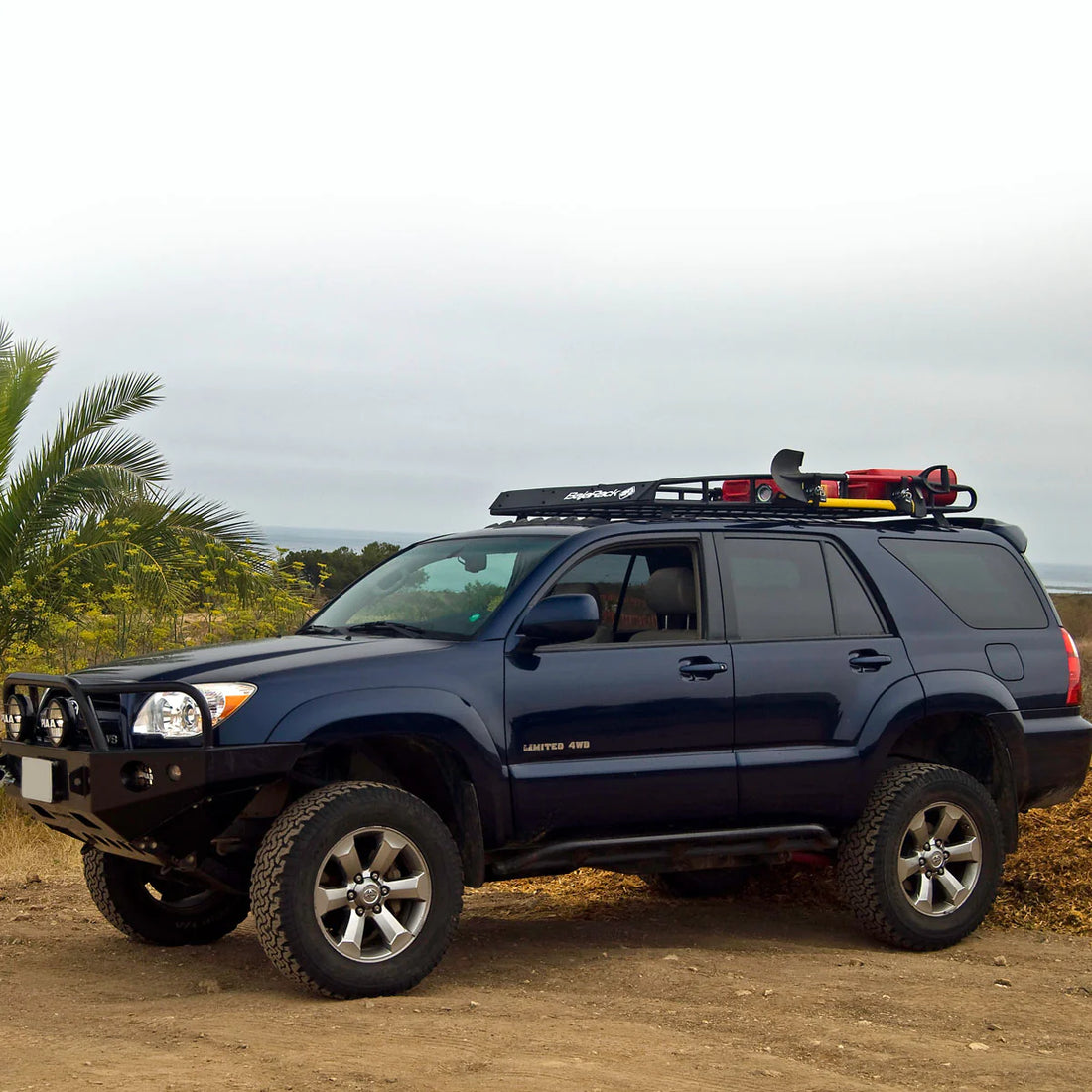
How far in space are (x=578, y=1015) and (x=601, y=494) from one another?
280 centimetres

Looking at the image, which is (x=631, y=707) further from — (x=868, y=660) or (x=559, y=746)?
(x=868, y=660)

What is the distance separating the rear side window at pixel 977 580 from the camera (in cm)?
728

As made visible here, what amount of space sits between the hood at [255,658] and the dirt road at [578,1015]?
4.14 feet

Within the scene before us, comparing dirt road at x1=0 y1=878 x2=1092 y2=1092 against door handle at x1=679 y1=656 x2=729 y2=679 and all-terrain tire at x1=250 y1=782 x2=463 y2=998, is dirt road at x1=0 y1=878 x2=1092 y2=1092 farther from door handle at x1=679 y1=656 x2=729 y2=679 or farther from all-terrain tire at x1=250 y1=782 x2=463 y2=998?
door handle at x1=679 y1=656 x2=729 y2=679

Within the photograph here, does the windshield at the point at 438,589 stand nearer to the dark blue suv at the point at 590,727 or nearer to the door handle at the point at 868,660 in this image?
the dark blue suv at the point at 590,727

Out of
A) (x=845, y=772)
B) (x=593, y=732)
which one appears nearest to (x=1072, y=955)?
(x=845, y=772)

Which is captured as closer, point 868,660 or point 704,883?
point 868,660

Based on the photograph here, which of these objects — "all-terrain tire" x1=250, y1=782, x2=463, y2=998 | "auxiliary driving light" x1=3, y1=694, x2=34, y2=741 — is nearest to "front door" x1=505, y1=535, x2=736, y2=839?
"all-terrain tire" x1=250, y1=782, x2=463, y2=998

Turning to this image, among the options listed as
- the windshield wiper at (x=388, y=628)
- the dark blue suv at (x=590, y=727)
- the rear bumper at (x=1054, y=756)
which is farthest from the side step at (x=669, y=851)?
the rear bumper at (x=1054, y=756)

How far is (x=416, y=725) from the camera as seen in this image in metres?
5.77

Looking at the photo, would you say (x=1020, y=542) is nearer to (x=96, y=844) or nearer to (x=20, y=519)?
(x=96, y=844)

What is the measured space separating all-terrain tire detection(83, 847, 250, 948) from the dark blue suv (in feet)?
0.05

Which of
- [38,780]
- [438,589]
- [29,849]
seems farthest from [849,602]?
[29,849]

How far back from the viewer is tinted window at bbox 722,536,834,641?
22.0 ft
